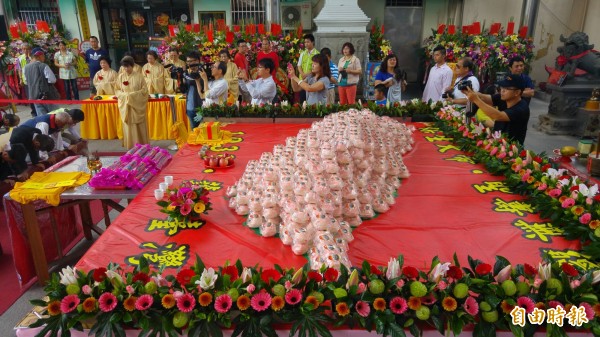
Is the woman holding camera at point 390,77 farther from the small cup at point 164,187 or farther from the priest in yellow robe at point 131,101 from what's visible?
the small cup at point 164,187

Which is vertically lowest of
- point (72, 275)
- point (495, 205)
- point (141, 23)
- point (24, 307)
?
point (24, 307)

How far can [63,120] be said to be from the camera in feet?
13.4

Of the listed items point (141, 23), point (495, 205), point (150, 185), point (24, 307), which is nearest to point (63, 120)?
Result: point (150, 185)

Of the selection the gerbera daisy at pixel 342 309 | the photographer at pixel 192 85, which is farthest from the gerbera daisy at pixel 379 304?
the photographer at pixel 192 85

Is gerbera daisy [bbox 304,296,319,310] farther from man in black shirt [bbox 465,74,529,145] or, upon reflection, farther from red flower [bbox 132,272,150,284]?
man in black shirt [bbox 465,74,529,145]

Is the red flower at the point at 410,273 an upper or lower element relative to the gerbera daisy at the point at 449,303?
upper

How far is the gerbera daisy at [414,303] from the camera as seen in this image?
1.58m

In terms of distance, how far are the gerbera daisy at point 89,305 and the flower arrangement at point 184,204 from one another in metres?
0.91

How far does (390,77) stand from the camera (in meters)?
5.78

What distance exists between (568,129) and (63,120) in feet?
23.5

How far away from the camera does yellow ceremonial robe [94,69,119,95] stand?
6.27 metres

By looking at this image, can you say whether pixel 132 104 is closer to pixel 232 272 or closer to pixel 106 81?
pixel 106 81

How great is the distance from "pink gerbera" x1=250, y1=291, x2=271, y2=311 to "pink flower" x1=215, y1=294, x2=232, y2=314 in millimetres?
86

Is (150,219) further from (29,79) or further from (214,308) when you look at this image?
(29,79)
